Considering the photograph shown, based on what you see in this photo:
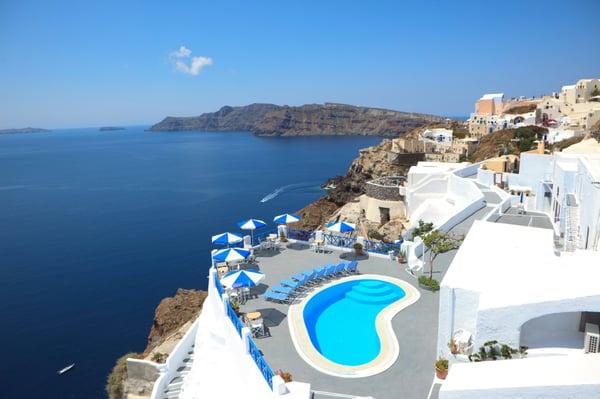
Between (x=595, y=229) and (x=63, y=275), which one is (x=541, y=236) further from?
(x=63, y=275)

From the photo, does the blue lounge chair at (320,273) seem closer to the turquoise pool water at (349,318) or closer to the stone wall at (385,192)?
the turquoise pool water at (349,318)

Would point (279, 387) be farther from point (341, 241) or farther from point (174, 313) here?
point (174, 313)

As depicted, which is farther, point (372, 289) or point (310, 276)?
point (310, 276)

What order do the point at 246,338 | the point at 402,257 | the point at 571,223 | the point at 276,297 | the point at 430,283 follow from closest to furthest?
1. the point at 246,338
2. the point at 276,297
3. the point at 430,283
4. the point at 571,223
5. the point at 402,257

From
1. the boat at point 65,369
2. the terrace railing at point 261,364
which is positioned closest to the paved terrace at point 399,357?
the terrace railing at point 261,364

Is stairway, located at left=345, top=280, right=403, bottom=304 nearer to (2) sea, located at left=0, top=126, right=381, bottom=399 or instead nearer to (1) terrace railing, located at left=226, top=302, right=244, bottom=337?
(1) terrace railing, located at left=226, top=302, right=244, bottom=337

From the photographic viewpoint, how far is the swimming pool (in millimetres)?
11172

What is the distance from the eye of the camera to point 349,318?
14.0 metres

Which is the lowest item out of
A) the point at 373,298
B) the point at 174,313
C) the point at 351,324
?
the point at 174,313

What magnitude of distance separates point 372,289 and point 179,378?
7844mm

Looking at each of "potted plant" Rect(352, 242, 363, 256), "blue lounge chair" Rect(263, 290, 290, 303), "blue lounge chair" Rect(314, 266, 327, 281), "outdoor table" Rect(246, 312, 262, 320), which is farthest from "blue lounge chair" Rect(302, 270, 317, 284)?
"potted plant" Rect(352, 242, 363, 256)

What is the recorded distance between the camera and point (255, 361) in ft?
33.8

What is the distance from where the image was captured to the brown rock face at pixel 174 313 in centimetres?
2424

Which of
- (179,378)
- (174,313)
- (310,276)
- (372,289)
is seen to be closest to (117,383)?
(179,378)
